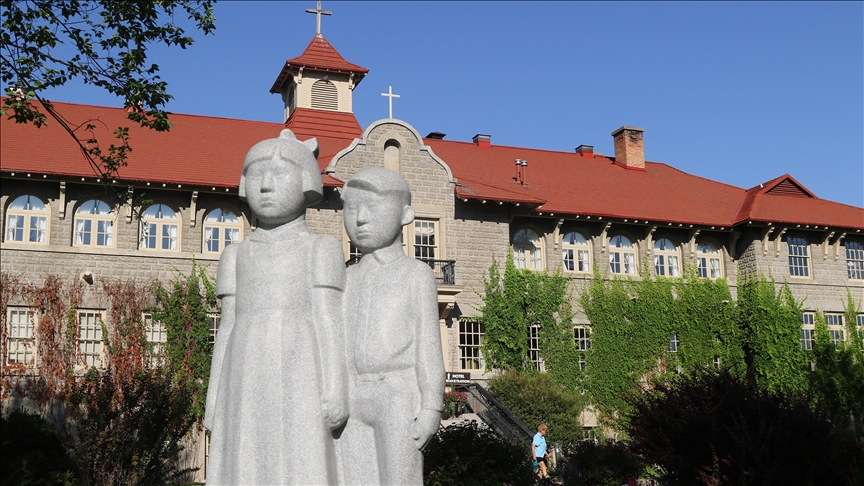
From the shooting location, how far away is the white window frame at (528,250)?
2762 centimetres

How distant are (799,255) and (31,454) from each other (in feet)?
85.8

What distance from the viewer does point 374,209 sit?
242 inches

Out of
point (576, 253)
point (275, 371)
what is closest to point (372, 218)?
point (275, 371)

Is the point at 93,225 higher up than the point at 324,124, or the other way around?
the point at 324,124

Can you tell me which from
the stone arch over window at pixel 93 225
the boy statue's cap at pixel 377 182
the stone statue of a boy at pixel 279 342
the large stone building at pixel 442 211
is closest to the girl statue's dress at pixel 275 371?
the stone statue of a boy at pixel 279 342

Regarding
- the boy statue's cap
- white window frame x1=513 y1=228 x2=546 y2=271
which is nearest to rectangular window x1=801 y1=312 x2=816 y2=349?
white window frame x1=513 y1=228 x2=546 y2=271

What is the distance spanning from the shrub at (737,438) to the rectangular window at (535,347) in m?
13.0

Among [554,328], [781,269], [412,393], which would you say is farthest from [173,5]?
[781,269]

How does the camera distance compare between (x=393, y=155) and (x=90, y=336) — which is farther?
(x=393, y=155)

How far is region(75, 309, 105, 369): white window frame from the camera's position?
22.8 meters

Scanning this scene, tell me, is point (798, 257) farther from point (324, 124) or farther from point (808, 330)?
point (324, 124)

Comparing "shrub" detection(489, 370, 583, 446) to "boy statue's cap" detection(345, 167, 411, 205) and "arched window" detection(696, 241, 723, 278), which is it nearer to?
"arched window" detection(696, 241, 723, 278)

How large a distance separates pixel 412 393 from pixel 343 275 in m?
A: 0.93

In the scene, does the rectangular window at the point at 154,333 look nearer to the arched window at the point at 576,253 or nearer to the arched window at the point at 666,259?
the arched window at the point at 576,253
